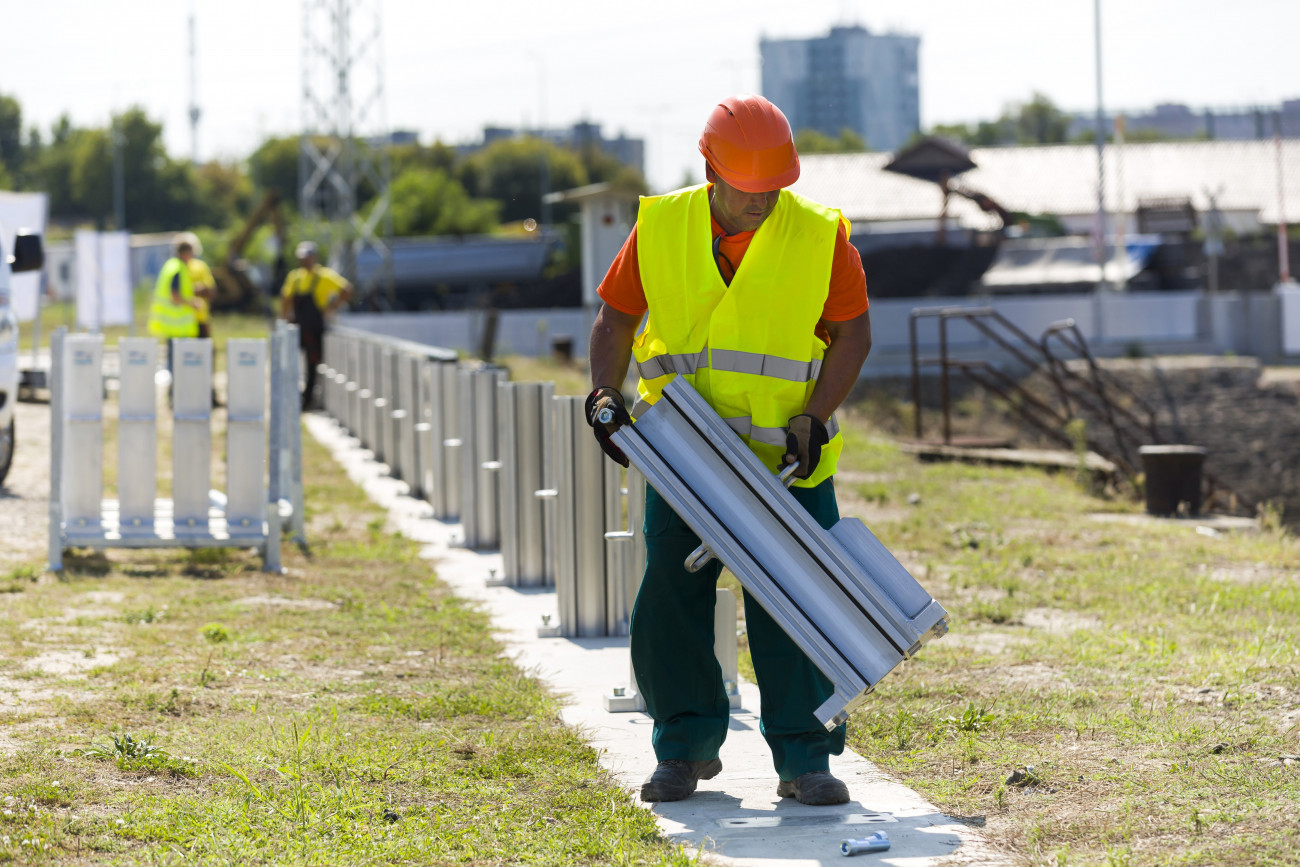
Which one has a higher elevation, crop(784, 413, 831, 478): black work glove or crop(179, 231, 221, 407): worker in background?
crop(179, 231, 221, 407): worker in background

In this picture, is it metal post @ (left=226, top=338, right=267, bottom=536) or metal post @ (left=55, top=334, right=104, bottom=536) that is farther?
metal post @ (left=226, top=338, right=267, bottom=536)

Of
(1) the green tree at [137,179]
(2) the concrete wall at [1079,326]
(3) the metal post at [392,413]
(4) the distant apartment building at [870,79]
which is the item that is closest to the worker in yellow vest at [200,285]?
(3) the metal post at [392,413]

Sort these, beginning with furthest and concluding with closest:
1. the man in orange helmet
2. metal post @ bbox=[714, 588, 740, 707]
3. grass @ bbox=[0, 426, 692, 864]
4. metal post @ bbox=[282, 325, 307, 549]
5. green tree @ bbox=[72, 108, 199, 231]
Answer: green tree @ bbox=[72, 108, 199, 231] < metal post @ bbox=[282, 325, 307, 549] < metal post @ bbox=[714, 588, 740, 707] < the man in orange helmet < grass @ bbox=[0, 426, 692, 864]

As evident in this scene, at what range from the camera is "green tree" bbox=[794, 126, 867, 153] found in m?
101

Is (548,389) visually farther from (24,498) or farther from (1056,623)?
(24,498)

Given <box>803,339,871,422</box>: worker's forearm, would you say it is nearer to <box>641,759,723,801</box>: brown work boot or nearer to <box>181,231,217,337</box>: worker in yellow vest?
<box>641,759,723,801</box>: brown work boot

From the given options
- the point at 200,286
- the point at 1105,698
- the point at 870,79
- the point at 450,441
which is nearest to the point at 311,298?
the point at 200,286

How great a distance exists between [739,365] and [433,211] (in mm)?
64060

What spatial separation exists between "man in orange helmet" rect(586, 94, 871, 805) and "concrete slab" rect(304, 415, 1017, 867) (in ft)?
0.38

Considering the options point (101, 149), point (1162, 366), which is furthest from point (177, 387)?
point (101, 149)

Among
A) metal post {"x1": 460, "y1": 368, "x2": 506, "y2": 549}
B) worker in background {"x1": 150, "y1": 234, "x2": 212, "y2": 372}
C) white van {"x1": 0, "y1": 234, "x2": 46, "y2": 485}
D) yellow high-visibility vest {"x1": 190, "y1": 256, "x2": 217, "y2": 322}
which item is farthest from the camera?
yellow high-visibility vest {"x1": 190, "y1": 256, "x2": 217, "y2": 322}

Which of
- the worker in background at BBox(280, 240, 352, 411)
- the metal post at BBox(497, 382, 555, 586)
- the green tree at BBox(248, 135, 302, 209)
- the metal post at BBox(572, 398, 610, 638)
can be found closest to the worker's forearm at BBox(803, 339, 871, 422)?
the metal post at BBox(572, 398, 610, 638)

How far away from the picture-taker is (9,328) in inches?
418

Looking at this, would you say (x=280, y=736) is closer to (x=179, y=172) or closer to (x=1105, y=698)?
(x=1105, y=698)
